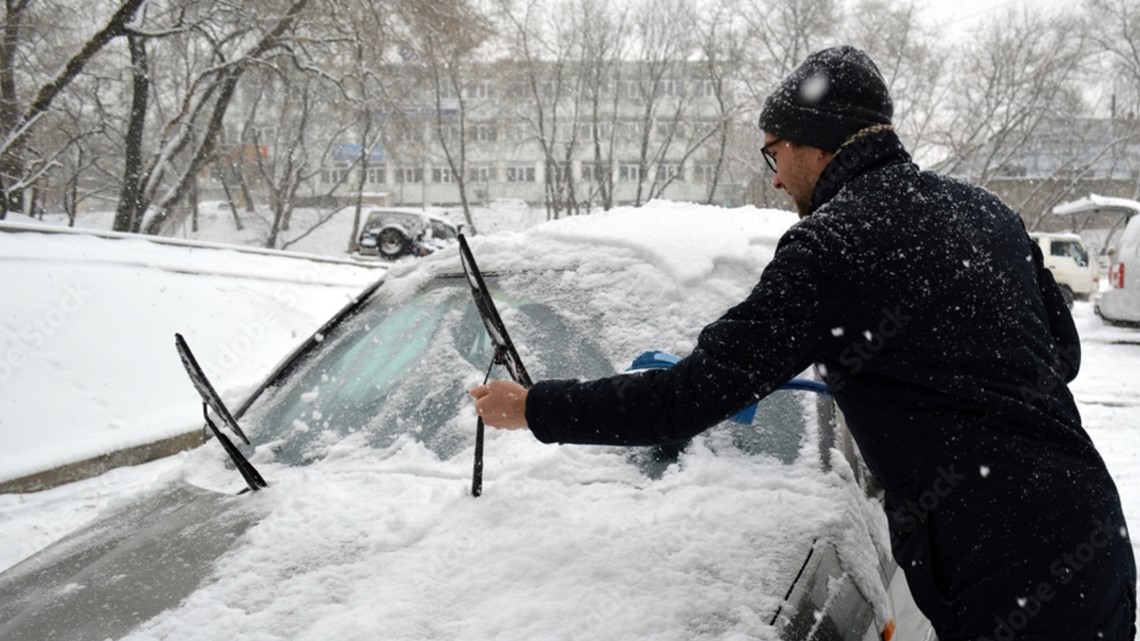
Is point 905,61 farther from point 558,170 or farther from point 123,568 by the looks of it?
point 123,568

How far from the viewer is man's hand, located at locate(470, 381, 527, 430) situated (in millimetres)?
1572

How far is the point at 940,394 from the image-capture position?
4.39ft

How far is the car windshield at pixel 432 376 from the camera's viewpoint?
6.90 ft

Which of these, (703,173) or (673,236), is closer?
(673,236)

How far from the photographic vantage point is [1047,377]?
140 cm

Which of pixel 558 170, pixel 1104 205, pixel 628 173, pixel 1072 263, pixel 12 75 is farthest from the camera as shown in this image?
pixel 628 173

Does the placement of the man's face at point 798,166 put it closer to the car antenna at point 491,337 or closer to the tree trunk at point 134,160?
the car antenna at point 491,337

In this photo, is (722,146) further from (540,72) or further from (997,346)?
(997,346)

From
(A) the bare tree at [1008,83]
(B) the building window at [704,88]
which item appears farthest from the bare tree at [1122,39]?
(B) the building window at [704,88]

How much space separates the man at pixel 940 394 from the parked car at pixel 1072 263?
2179cm

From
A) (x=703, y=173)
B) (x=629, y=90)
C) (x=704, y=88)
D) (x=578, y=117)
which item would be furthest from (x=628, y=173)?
(x=578, y=117)

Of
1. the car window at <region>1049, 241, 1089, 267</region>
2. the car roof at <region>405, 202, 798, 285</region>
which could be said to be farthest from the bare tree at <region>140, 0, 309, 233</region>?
the car window at <region>1049, 241, 1089, 267</region>

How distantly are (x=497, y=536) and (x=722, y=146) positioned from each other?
95.1 feet

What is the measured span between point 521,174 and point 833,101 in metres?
50.3
